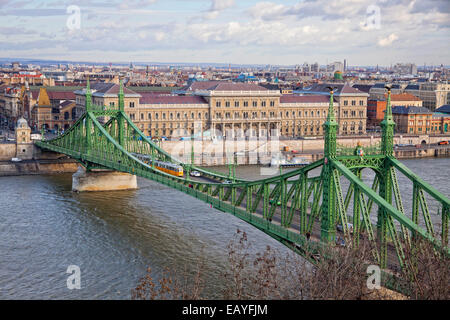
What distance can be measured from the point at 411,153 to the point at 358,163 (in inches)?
1842

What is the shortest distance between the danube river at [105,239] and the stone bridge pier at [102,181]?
771 mm

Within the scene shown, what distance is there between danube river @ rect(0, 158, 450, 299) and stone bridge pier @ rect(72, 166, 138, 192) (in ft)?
2.53

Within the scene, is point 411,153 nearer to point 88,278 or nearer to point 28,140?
point 28,140

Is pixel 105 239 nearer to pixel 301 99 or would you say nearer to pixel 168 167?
pixel 168 167

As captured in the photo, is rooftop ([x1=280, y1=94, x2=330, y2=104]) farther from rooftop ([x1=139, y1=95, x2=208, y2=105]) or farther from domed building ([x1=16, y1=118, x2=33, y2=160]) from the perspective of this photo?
domed building ([x1=16, y1=118, x2=33, y2=160])

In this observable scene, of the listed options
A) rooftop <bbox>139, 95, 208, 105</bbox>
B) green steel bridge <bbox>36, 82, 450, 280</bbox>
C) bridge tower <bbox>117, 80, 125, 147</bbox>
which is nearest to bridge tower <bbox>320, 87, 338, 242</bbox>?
green steel bridge <bbox>36, 82, 450, 280</bbox>

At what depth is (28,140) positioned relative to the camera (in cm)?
5762

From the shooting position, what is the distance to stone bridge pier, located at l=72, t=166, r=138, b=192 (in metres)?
44.9

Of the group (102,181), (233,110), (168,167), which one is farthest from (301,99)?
(168,167)

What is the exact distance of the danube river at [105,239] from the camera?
993 inches

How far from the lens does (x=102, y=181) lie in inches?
1796

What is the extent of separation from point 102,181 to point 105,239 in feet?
46.3
